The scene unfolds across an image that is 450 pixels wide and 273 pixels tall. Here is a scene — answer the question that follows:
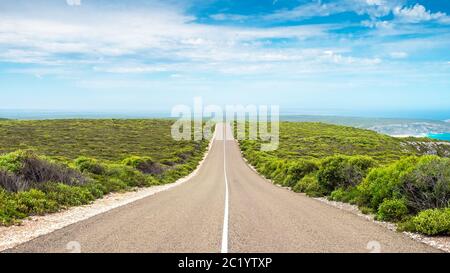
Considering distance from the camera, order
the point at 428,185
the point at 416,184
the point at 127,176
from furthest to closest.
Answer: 1. the point at 127,176
2. the point at 416,184
3. the point at 428,185

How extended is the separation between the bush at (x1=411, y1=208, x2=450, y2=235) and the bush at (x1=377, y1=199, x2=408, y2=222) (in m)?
1.47

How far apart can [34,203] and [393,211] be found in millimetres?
11253

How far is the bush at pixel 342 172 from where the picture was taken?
19638 millimetres

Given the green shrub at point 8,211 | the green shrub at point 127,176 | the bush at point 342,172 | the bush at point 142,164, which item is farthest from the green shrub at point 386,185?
the bush at point 142,164

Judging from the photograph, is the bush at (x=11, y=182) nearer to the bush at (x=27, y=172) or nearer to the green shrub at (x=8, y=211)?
the bush at (x=27, y=172)

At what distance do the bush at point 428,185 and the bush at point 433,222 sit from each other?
111 centimetres

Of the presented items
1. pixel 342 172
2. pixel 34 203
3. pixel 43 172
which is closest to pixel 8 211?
pixel 34 203

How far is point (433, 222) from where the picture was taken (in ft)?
34.0

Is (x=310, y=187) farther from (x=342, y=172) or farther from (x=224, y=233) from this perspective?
(x=224, y=233)

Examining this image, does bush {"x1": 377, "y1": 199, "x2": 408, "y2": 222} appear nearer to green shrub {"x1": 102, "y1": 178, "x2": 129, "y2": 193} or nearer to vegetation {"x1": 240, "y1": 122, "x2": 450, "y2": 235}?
vegetation {"x1": 240, "y1": 122, "x2": 450, "y2": 235}

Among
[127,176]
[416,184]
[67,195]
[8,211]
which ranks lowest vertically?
[127,176]

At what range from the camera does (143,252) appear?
809 cm

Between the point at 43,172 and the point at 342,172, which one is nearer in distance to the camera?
the point at 43,172
